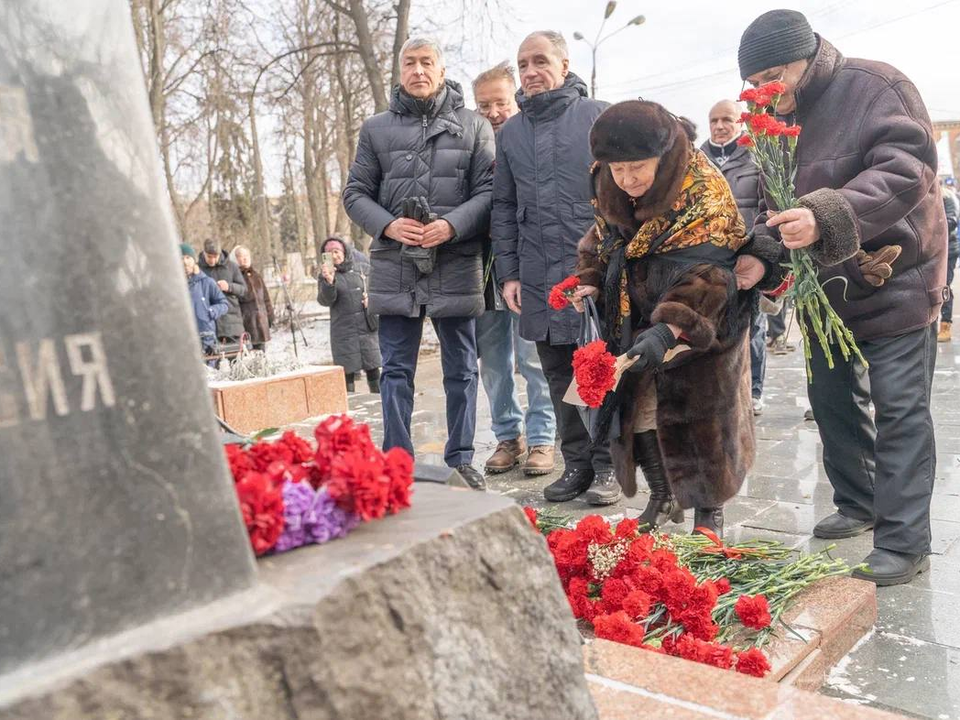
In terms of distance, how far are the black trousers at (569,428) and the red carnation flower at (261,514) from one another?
316cm

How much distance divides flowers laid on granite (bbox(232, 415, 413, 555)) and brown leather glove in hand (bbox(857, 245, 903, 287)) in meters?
2.22

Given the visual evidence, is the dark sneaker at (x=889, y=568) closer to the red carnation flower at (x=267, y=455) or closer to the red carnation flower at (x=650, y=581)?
→ the red carnation flower at (x=650, y=581)

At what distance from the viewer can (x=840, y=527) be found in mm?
3859

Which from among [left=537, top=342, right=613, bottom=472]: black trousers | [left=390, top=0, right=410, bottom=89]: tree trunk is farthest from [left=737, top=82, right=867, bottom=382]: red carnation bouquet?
[left=390, top=0, right=410, bottom=89]: tree trunk

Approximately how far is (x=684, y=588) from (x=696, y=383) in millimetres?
1027

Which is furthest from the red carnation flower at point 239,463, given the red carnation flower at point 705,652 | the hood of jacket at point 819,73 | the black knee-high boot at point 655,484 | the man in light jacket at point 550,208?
the man in light jacket at point 550,208

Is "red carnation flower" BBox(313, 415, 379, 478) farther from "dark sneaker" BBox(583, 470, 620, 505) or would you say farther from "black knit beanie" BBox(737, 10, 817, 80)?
"dark sneaker" BBox(583, 470, 620, 505)

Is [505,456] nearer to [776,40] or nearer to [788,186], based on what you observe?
[788,186]

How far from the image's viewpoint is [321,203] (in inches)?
913

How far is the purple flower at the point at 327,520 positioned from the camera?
1639 mm

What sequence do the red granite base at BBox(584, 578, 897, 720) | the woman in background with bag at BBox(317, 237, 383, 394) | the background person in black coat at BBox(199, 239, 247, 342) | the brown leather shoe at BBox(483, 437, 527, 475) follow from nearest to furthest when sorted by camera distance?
the red granite base at BBox(584, 578, 897, 720), the brown leather shoe at BBox(483, 437, 527, 475), the woman in background with bag at BBox(317, 237, 383, 394), the background person in black coat at BBox(199, 239, 247, 342)

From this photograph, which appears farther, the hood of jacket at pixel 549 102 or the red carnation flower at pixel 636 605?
the hood of jacket at pixel 549 102

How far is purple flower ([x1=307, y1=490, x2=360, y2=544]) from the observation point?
5.38 feet

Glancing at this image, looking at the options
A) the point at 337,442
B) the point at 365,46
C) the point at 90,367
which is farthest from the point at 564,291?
the point at 365,46
